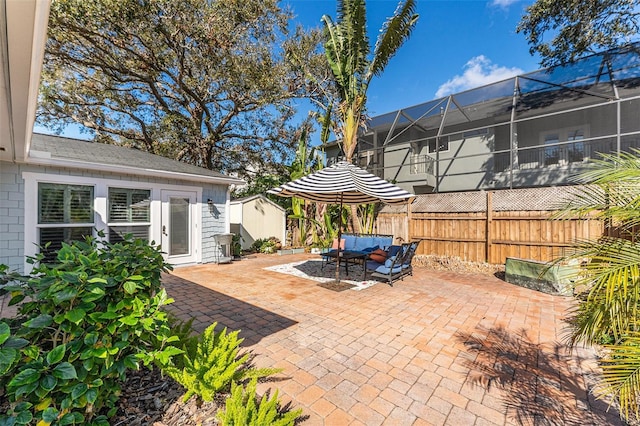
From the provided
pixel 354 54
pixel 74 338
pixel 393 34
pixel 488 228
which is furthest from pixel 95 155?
pixel 488 228

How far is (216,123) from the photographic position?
15.2 meters

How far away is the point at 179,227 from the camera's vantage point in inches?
322

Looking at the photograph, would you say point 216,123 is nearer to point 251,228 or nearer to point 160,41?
point 160,41

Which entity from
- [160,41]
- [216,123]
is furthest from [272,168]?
[160,41]

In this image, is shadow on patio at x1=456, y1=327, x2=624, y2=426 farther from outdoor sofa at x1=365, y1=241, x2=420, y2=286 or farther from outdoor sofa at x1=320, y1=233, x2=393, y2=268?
outdoor sofa at x1=320, y1=233, x2=393, y2=268

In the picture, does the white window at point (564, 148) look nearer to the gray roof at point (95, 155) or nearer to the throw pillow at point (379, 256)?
the throw pillow at point (379, 256)

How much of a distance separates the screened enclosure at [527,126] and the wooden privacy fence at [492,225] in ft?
5.71

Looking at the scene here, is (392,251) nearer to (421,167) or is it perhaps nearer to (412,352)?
(412,352)

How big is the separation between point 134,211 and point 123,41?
7589 millimetres

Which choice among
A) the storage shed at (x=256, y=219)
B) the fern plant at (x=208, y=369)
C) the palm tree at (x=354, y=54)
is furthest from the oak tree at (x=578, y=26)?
the fern plant at (x=208, y=369)

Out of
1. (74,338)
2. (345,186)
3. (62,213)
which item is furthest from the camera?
(62,213)

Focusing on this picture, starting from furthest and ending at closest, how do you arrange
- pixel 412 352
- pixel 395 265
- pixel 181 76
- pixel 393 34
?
1. pixel 181 76
2. pixel 393 34
3. pixel 395 265
4. pixel 412 352

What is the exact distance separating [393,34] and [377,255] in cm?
A: 696

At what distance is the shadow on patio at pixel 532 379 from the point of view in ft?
7.46
